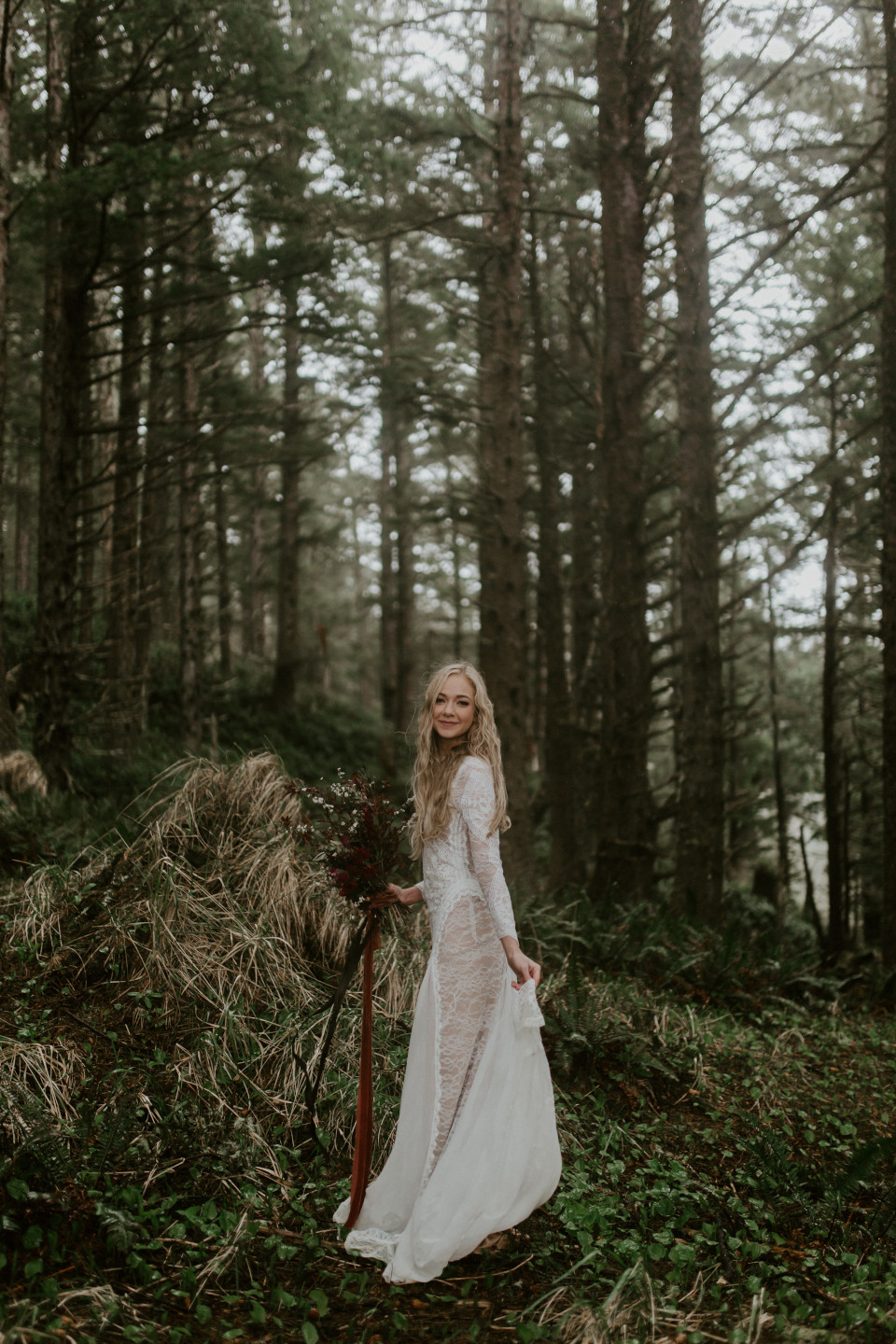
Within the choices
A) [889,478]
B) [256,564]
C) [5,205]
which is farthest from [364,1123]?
[256,564]

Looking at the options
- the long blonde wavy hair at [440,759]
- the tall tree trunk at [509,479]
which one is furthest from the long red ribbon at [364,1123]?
the tall tree trunk at [509,479]

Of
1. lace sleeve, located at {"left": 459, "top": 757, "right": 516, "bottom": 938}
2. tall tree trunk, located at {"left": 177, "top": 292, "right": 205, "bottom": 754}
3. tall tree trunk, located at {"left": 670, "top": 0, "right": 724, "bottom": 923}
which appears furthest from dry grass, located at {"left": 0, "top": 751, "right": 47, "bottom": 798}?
tall tree trunk, located at {"left": 177, "top": 292, "right": 205, "bottom": 754}

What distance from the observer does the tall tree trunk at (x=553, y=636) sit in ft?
47.3

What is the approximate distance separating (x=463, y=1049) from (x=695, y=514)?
7.00 m

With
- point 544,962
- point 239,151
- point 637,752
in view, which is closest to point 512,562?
point 637,752

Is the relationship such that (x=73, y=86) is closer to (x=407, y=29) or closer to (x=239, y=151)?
(x=239, y=151)

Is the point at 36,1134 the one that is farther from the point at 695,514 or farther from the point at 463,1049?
the point at 695,514

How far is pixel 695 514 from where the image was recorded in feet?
31.6

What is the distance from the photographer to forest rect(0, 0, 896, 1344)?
3723 millimetres

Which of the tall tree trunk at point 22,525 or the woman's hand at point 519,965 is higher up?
the tall tree trunk at point 22,525

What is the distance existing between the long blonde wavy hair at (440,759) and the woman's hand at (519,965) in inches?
19.7

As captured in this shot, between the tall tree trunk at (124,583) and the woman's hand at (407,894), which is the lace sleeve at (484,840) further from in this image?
the tall tree trunk at (124,583)

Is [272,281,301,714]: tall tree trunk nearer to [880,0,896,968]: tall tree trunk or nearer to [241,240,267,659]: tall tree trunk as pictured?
[241,240,267,659]: tall tree trunk

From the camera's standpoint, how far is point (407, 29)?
11125mm
